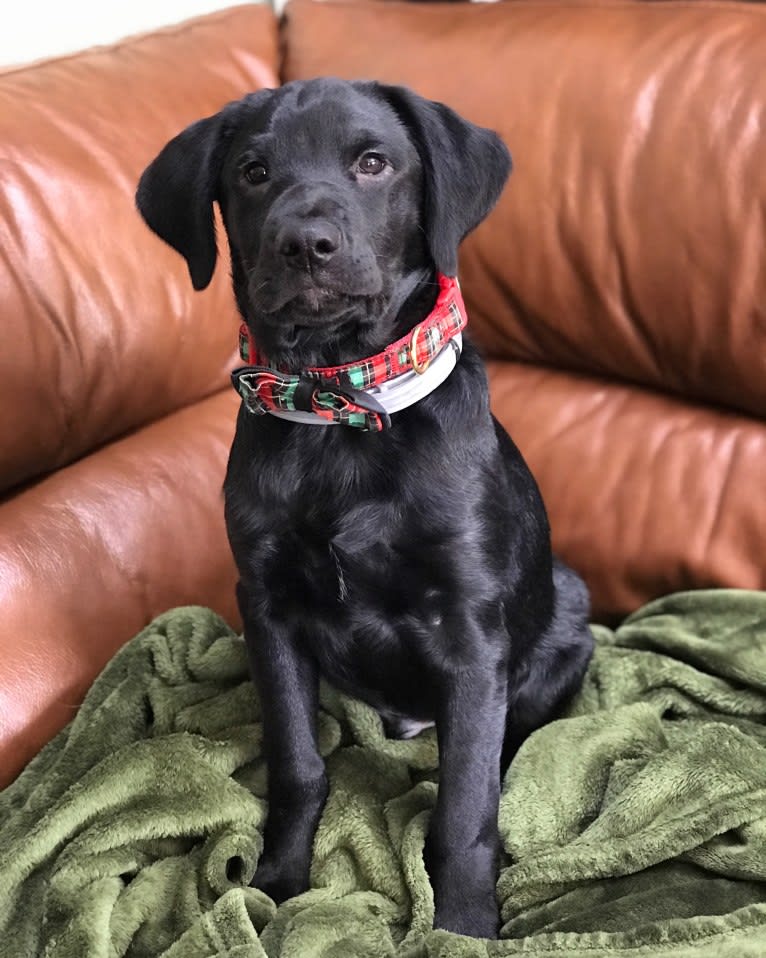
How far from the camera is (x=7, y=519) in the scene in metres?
1.61

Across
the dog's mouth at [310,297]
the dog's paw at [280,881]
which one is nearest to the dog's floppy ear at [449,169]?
the dog's mouth at [310,297]

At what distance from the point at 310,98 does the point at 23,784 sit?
962 mm

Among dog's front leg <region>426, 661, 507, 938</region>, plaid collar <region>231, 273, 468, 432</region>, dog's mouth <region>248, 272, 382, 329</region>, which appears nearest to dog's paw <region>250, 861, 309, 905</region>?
dog's front leg <region>426, 661, 507, 938</region>

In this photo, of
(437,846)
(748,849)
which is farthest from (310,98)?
(748,849)

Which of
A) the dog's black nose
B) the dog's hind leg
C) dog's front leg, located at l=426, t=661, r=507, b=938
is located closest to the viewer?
the dog's black nose

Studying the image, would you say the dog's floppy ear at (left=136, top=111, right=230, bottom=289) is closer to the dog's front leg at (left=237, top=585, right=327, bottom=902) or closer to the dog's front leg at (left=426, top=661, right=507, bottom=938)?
the dog's front leg at (left=237, top=585, right=327, bottom=902)

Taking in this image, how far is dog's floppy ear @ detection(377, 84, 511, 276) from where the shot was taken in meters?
1.30

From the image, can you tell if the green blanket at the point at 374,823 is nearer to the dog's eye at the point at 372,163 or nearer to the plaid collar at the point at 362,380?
the plaid collar at the point at 362,380

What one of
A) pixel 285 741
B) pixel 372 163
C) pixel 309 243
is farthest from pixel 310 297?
pixel 285 741

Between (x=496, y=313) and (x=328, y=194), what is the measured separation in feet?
2.36

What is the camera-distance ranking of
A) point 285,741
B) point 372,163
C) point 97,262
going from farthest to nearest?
point 97,262 < point 285,741 < point 372,163

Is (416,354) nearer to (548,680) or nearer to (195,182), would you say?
(195,182)

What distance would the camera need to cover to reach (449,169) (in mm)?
1319

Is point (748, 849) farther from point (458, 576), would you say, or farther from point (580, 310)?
point (580, 310)
